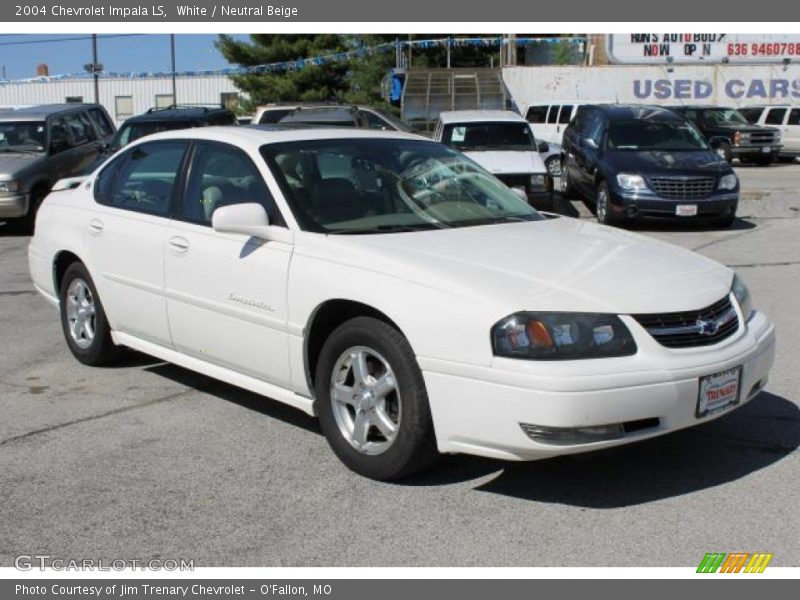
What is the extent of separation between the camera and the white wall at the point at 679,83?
35.4m

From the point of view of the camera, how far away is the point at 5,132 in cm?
1563

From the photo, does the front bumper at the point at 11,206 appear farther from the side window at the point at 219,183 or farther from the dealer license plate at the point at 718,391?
the dealer license plate at the point at 718,391

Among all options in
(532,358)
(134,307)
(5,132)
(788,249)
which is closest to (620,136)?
(788,249)

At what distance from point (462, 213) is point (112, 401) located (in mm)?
A: 2368

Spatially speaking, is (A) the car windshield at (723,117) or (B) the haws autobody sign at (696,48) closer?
(A) the car windshield at (723,117)

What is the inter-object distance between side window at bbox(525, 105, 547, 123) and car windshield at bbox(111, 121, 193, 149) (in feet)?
45.5

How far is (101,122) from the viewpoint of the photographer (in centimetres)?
1777

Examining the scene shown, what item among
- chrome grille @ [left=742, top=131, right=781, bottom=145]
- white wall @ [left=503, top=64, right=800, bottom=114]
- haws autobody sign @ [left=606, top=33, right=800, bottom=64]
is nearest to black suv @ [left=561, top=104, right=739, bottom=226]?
chrome grille @ [left=742, top=131, right=781, bottom=145]

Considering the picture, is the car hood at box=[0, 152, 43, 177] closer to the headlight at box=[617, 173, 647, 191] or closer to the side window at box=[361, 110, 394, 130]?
the side window at box=[361, 110, 394, 130]

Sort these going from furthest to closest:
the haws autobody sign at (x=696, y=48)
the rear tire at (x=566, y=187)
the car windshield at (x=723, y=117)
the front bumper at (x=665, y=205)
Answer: the haws autobody sign at (x=696, y=48) → the car windshield at (x=723, y=117) → the rear tire at (x=566, y=187) → the front bumper at (x=665, y=205)

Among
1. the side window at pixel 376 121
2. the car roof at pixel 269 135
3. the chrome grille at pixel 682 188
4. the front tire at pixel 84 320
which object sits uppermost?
the side window at pixel 376 121

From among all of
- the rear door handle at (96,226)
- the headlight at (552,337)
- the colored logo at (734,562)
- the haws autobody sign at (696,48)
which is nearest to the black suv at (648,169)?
the rear door handle at (96,226)

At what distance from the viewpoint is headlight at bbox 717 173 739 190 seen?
13.9 metres

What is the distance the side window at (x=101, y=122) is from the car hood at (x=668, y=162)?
875 cm
